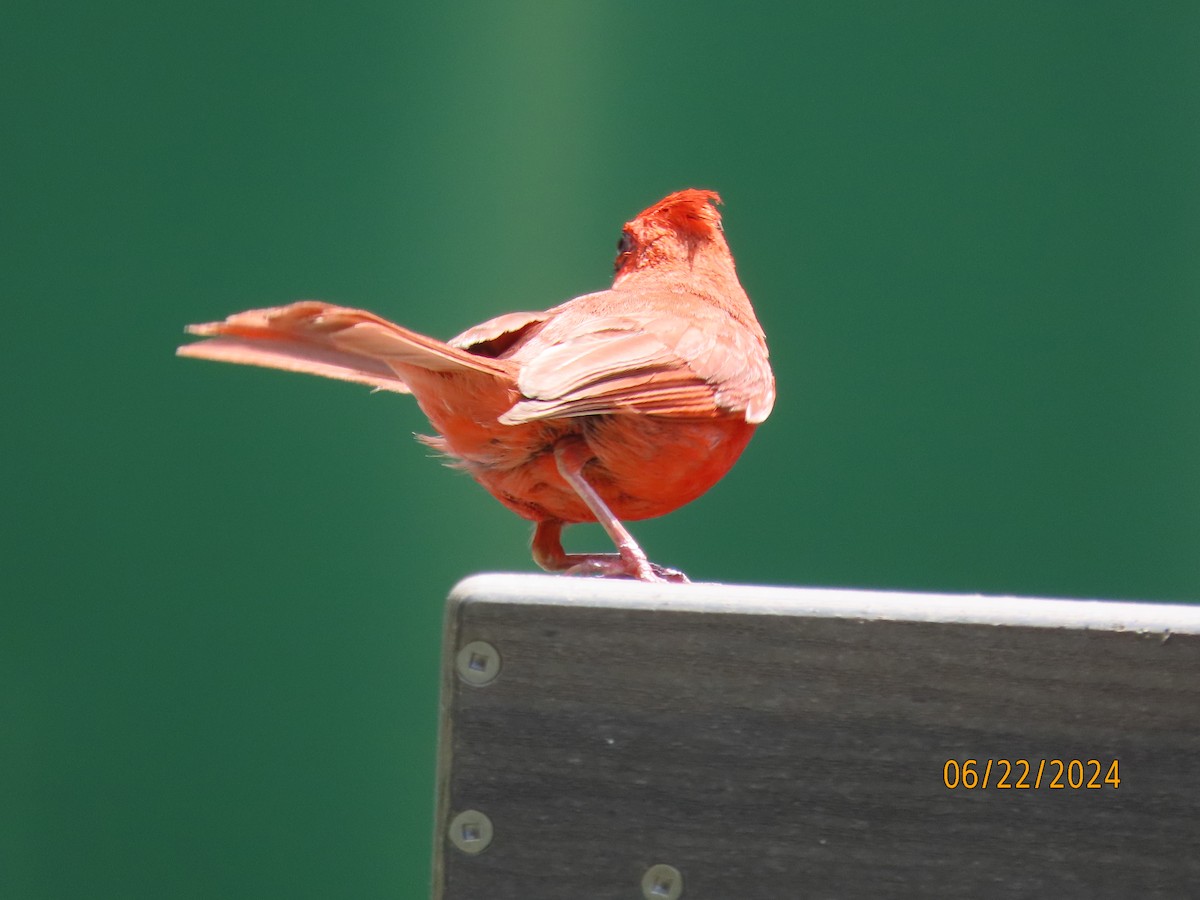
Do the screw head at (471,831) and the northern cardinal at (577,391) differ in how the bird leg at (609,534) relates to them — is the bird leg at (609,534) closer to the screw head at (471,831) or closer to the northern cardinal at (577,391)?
the northern cardinal at (577,391)

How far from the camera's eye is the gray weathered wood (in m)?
1.24

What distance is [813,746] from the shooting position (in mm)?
1253

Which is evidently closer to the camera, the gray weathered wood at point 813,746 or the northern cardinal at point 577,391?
the gray weathered wood at point 813,746

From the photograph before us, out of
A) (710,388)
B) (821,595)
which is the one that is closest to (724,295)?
(710,388)

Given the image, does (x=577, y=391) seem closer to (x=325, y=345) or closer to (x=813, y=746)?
(x=325, y=345)

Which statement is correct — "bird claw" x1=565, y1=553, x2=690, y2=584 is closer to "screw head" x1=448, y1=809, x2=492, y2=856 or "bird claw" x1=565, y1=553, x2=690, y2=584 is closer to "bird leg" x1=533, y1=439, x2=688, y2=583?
"bird leg" x1=533, y1=439, x2=688, y2=583

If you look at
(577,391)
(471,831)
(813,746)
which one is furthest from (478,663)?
(577,391)

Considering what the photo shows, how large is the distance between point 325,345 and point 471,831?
118cm

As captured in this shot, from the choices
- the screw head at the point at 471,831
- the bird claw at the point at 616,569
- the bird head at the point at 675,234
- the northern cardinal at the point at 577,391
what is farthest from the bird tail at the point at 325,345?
the screw head at the point at 471,831

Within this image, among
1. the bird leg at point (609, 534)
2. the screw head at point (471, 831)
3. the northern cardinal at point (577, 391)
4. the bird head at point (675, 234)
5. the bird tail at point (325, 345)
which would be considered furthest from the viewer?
the bird head at point (675, 234)

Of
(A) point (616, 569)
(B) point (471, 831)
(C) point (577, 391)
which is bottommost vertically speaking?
(B) point (471, 831)

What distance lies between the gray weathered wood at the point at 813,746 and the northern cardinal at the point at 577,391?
0.91 meters

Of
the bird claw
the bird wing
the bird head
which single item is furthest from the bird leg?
the bird head

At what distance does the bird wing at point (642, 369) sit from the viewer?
2.28 meters
